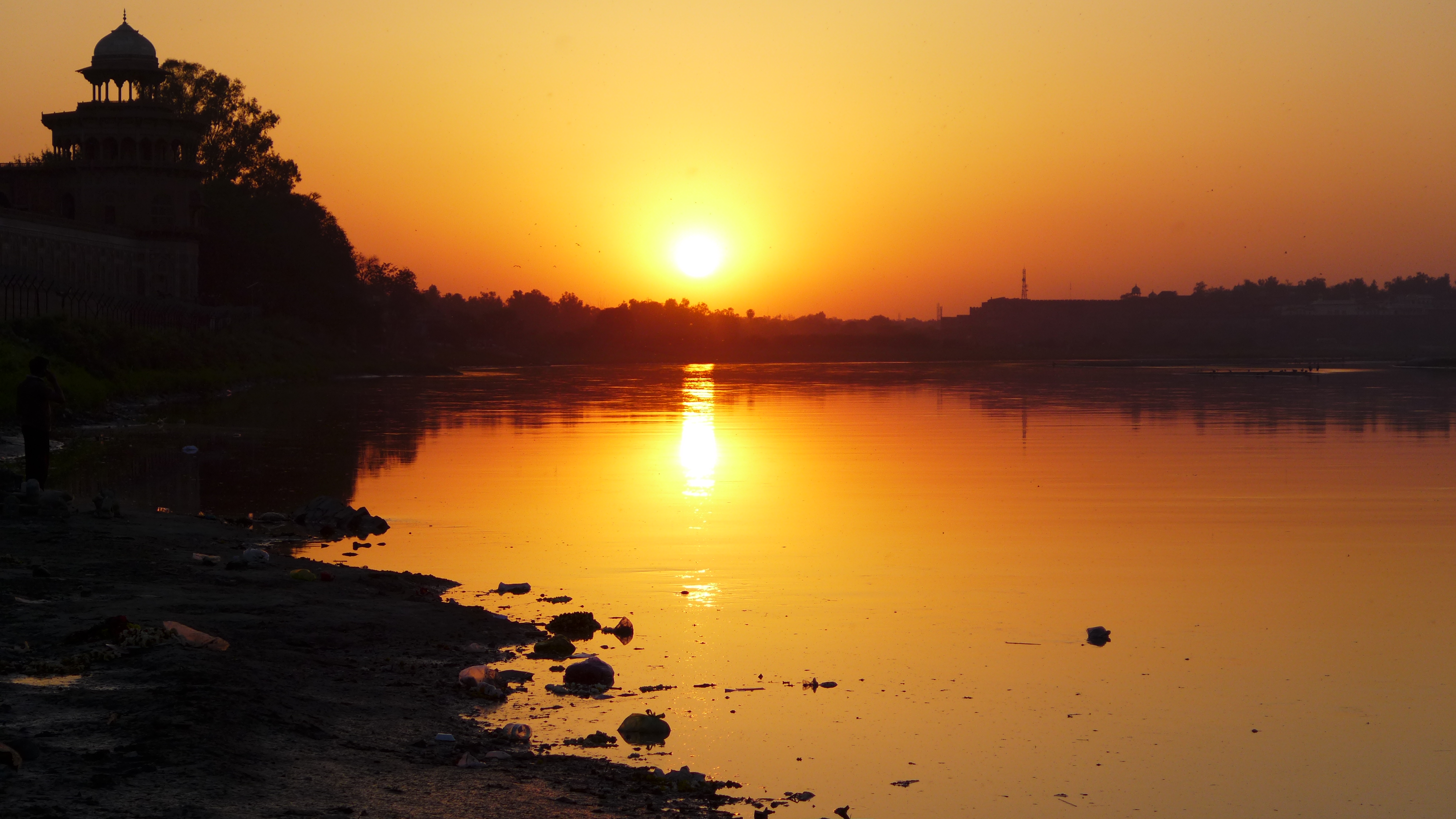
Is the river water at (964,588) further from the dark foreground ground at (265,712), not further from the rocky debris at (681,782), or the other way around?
the dark foreground ground at (265,712)

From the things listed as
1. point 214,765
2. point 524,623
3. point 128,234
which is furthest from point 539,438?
point 128,234

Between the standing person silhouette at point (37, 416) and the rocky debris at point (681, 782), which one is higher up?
the standing person silhouette at point (37, 416)

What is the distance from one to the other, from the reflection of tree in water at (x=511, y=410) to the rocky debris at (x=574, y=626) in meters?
9.11

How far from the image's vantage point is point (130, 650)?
9.62m

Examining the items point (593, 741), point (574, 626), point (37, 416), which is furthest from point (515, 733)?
point (37, 416)

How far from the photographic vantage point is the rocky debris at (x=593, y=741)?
8.99 metres

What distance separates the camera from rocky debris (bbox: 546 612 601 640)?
40.0 feet

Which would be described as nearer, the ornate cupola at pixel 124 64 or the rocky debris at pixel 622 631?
the rocky debris at pixel 622 631

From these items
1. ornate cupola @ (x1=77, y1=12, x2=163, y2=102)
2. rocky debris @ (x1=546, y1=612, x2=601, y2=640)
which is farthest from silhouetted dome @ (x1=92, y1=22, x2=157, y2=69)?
rocky debris @ (x1=546, y1=612, x2=601, y2=640)

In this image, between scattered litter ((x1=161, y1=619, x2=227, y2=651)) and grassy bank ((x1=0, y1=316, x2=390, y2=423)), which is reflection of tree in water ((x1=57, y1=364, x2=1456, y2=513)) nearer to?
Answer: grassy bank ((x1=0, y1=316, x2=390, y2=423))

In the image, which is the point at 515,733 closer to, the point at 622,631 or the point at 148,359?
the point at 622,631

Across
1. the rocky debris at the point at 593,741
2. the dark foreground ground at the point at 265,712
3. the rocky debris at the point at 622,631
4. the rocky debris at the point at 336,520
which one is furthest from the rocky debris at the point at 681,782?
the rocky debris at the point at 336,520

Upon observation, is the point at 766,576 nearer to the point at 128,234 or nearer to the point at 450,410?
the point at 450,410

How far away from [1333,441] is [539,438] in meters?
21.6
